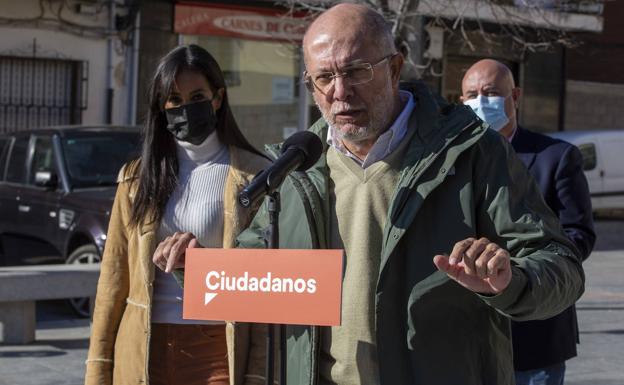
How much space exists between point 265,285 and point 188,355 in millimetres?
1101

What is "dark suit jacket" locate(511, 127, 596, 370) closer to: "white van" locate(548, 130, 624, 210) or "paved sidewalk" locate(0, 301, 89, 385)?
"paved sidewalk" locate(0, 301, 89, 385)

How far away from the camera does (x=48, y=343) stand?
9695 millimetres

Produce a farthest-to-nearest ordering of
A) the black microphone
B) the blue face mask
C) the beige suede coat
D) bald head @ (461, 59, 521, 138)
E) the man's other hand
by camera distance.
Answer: bald head @ (461, 59, 521, 138) → the blue face mask → the beige suede coat → the black microphone → the man's other hand

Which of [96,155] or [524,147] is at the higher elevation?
[96,155]

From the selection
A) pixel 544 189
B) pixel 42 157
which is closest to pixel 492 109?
pixel 544 189

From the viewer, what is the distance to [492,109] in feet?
17.3

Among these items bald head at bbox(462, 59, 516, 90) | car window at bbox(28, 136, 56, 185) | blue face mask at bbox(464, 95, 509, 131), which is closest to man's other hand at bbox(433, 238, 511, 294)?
blue face mask at bbox(464, 95, 509, 131)

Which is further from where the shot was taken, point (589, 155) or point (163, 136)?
point (589, 155)

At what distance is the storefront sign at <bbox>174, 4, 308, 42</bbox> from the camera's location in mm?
21375

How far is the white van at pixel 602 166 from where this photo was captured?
21.1 metres

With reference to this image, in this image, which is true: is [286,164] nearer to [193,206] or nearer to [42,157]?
[193,206]

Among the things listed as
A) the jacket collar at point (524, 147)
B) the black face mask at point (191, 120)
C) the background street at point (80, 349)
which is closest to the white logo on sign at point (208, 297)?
the black face mask at point (191, 120)

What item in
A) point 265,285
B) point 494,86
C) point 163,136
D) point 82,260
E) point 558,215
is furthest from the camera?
point 82,260

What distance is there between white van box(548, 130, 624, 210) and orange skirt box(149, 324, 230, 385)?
1753 centimetres
